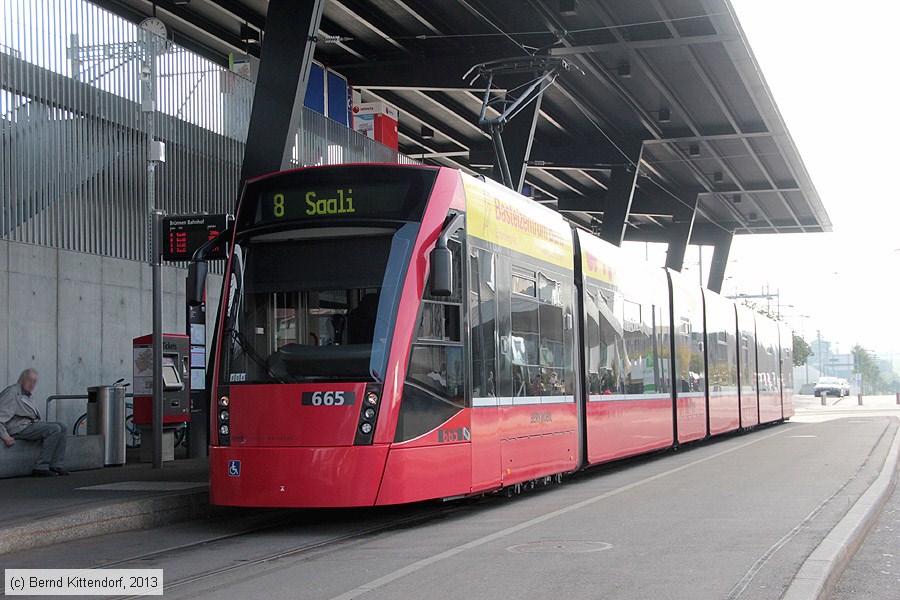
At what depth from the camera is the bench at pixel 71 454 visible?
14320 millimetres

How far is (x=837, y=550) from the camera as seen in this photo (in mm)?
7863

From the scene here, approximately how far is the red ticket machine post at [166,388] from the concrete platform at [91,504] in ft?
7.17

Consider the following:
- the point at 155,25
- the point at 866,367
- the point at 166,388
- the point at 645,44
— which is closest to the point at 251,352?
the point at 166,388

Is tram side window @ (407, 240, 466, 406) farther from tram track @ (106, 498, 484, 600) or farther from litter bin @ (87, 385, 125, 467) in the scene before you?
litter bin @ (87, 385, 125, 467)

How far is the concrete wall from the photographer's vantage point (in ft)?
53.7

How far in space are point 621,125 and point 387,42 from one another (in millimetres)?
8871

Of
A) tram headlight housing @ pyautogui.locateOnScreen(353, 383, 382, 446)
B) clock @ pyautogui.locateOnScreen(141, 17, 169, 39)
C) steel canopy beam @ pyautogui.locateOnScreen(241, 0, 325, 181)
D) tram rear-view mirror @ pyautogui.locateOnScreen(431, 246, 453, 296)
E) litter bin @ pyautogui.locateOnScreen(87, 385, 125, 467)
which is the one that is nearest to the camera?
tram headlight housing @ pyautogui.locateOnScreen(353, 383, 382, 446)

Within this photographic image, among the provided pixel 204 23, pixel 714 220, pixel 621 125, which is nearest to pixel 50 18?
pixel 204 23

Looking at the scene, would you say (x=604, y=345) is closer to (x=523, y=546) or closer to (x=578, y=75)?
(x=523, y=546)

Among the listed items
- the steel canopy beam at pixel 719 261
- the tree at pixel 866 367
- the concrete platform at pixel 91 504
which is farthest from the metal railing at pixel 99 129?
the tree at pixel 866 367

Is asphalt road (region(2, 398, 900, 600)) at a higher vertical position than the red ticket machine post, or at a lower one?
lower

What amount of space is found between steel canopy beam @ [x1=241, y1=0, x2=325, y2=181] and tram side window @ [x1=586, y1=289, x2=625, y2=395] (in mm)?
5144

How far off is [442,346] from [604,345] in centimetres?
574

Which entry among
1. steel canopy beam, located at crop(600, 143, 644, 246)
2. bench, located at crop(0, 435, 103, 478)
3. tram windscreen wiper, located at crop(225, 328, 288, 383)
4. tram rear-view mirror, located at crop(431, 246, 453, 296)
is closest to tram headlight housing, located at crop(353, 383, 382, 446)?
tram windscreen wiper, located at crop(225, 328, 288, 383)
